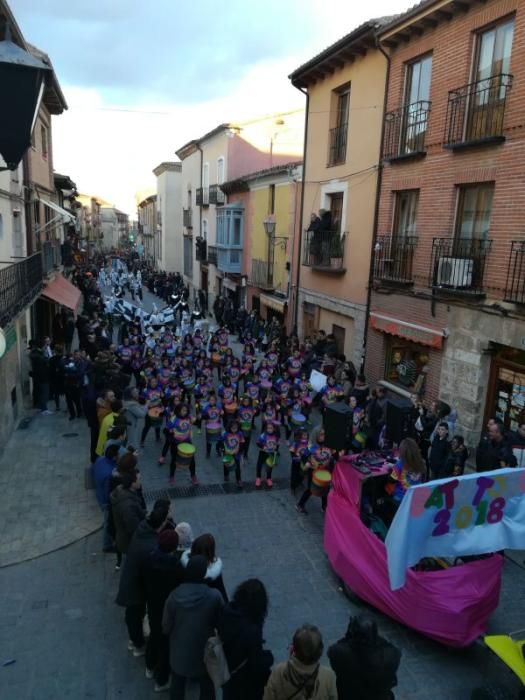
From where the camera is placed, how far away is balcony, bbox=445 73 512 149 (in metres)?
10.6

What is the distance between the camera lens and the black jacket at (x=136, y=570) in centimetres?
517

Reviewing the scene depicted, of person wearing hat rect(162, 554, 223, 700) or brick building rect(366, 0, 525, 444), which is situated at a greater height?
brick building rect(366, 0, 525, 444)

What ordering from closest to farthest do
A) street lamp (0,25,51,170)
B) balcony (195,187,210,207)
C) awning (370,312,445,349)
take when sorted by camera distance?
street lamp (0,25,51,170) < awning (370,312,445,349) < balcony (195,187,210,207)

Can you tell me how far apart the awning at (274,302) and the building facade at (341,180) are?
74.2 inches

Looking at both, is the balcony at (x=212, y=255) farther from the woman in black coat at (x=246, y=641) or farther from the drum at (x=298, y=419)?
the woman in black coat at (x=246, y=641)

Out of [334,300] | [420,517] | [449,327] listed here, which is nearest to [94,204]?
[334,300]

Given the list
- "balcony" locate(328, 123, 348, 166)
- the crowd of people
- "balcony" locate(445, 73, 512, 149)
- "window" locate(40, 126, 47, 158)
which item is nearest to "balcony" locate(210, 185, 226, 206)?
"window" locate(40, 126, 47, 158)

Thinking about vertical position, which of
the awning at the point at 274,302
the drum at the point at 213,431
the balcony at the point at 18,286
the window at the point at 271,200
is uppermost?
the window at the point at 271,200

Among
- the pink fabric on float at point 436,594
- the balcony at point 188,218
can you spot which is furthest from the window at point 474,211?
the balcony at point 188,218

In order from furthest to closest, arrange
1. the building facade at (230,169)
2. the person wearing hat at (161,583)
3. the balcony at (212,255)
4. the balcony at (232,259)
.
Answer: the balcony at (212,255) < the building facade at (230,169) < the balcony at (232,259) < the person wearing hat at (161,583)

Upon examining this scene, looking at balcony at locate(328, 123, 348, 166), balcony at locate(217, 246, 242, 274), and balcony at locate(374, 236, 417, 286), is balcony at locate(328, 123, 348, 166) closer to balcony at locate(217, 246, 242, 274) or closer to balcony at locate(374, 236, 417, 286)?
balcony at locate(374, 236, 417, 286)

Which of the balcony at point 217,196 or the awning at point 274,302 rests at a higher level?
the balcony at point 217,196

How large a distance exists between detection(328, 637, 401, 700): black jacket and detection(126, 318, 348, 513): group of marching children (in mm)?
4518

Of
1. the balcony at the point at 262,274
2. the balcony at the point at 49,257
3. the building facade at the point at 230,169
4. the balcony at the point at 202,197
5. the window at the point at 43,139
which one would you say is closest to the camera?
the balcony at the point at 49,257
